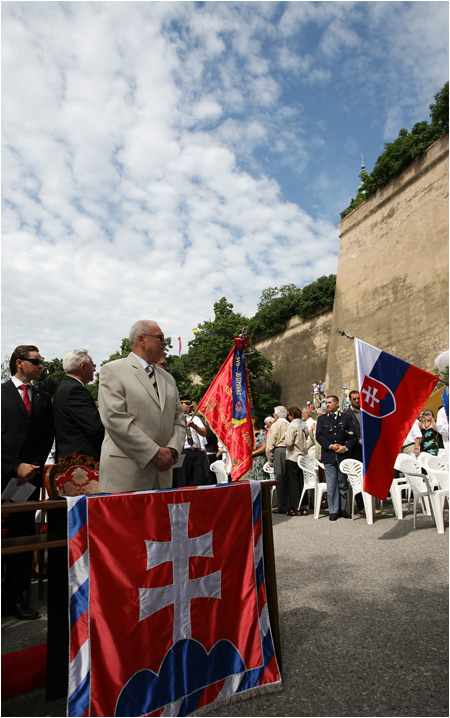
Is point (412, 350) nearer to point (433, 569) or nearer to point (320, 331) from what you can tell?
point (320, 331)

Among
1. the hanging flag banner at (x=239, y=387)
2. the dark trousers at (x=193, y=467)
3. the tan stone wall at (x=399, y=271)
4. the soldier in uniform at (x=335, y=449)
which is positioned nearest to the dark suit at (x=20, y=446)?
the hanging flag banner at (x=239, y=387)

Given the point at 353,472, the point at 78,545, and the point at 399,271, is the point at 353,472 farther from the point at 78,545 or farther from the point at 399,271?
the point at 399,271

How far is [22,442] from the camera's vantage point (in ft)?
11.6

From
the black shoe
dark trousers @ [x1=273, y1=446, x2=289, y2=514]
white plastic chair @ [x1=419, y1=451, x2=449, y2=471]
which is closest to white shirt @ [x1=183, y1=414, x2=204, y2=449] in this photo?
dark trousers @ [x1=273, y1=446, x2=289, y2=514]

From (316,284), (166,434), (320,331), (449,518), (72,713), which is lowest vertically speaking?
(449,518)

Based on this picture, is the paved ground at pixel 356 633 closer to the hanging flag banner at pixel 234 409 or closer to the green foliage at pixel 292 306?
the hanging flag banner at pixel 234 409

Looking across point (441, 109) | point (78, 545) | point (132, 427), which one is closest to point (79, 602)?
point (78, 545)

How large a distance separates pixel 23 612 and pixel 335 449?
5.04 m

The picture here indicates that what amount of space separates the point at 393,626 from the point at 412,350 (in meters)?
22.4

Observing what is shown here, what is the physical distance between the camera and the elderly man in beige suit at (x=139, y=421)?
275 centimetres

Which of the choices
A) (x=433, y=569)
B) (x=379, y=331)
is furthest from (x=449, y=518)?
(x=379, y=331)

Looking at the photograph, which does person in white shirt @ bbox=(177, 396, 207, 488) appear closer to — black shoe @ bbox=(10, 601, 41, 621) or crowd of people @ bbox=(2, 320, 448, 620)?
crowd of people @ bbox=(2, 320, 448, 620)

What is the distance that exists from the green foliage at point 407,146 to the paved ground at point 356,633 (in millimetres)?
25553

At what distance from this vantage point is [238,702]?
229cm
